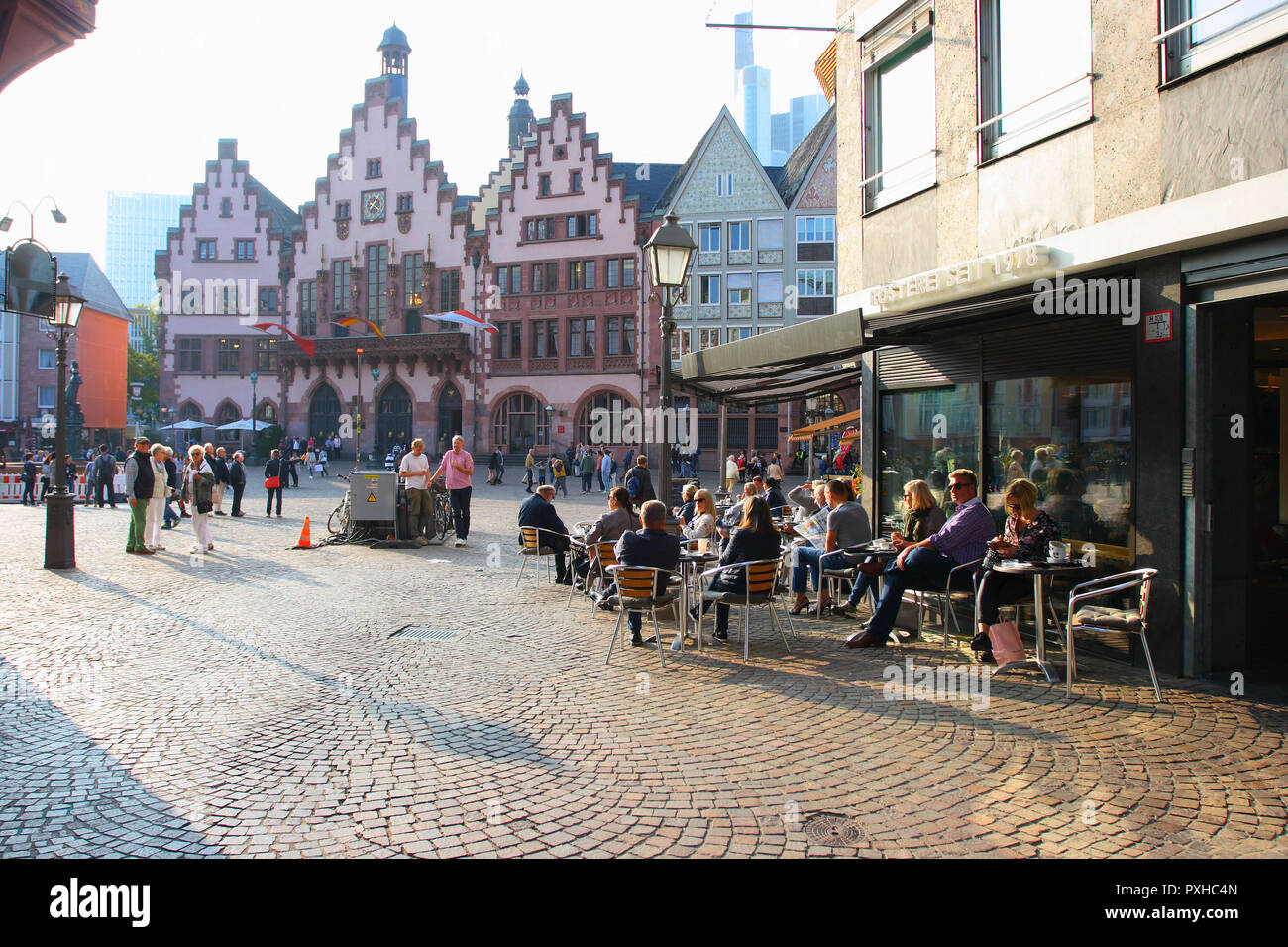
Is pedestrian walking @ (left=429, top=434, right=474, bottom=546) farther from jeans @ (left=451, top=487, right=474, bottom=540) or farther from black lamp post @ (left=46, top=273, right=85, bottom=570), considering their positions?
black lamp post @ (left=46, top=273, right=85, bottom=570)

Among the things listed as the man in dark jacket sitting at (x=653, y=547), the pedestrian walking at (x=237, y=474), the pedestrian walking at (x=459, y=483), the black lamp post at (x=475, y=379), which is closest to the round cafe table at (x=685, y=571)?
the man in dark jacket sitting at (x=653, y=547)

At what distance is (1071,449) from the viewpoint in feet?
25.6

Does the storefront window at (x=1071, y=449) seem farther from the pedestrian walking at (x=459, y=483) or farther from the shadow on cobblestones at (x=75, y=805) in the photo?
the pedestrian walking at (x=459, y=483)

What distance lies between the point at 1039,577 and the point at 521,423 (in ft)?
141

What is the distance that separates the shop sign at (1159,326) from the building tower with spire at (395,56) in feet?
179

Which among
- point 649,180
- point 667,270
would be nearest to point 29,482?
point 667,270

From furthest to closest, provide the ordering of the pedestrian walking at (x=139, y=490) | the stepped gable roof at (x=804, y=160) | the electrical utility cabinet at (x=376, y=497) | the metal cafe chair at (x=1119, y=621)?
the stepped gable roof at (x=804, y=160)
the electrical utility cabinet at (x=376, y=497)
the pedestrian walking at (x=139, y=490)
the metal cafe chair at (x=1119, y=621)

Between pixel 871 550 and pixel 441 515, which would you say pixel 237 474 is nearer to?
pixel 441 515

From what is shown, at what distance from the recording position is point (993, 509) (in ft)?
29.0

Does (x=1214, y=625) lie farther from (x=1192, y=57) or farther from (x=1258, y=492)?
(x=1192, y=57)

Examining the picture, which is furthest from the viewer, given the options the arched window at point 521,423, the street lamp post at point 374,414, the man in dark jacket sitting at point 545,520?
the street lamp post at point 374,414

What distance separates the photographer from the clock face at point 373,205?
51531 mm
